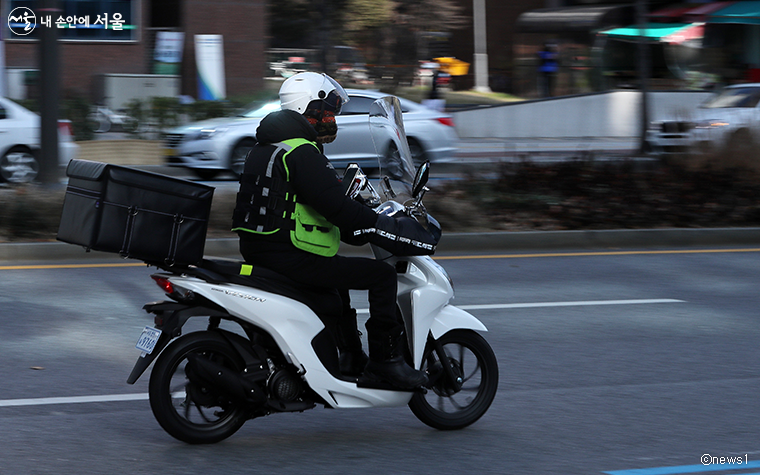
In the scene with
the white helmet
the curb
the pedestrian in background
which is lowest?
the curb

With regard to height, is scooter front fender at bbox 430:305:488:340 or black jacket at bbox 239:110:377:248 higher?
black jacket at bbox 239:110:377:248

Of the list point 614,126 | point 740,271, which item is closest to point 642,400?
point 740,271

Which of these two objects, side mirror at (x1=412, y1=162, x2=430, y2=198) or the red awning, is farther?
the red awning

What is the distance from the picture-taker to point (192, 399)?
475 cm

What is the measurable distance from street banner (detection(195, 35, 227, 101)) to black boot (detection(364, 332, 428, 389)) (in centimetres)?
2587

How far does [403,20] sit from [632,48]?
1354cm

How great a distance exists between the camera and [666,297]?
905cm

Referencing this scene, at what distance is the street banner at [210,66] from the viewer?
3005 cm

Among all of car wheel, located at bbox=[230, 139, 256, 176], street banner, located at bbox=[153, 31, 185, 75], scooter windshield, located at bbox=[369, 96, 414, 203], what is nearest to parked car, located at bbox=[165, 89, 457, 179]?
car wheel, located at bbox=[230, 139, 256, 176]

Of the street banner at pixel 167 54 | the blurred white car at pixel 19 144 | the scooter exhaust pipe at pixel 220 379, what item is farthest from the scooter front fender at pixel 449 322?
the street banner at pixel 167 54

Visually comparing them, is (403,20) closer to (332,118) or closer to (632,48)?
(632,48)

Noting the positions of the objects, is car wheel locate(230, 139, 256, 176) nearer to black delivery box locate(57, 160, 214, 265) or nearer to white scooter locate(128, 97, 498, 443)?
white scooter locate(128, 97, 498, 443)

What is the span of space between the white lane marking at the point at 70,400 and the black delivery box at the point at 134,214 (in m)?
1.38

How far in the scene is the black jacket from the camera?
4586mm
